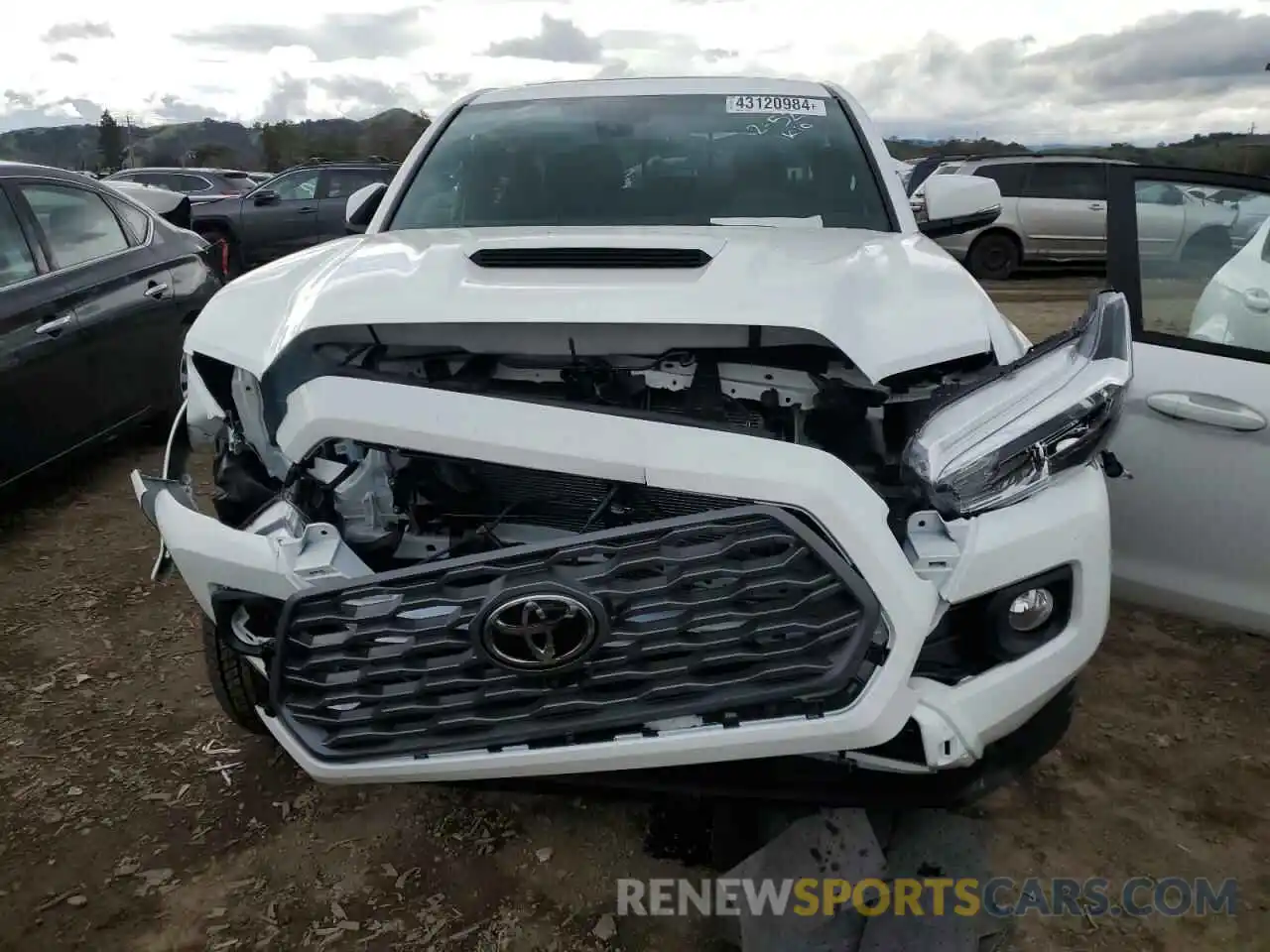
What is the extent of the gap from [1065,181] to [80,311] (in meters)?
10.6

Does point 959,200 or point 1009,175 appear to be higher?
point 959,200

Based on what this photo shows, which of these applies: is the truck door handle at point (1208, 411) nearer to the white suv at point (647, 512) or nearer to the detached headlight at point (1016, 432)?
the white suv at point (647, 512)

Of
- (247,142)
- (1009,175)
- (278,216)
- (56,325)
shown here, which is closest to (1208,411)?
(56,325)

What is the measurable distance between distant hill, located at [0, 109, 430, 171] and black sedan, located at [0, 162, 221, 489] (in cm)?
2881

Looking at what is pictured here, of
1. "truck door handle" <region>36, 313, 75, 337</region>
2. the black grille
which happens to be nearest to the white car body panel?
the black grille

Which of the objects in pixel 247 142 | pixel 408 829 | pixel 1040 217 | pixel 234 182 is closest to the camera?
pixel 408 829

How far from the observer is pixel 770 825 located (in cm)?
224

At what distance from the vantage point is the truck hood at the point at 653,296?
6.20 feet

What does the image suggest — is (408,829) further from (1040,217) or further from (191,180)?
(191,180)

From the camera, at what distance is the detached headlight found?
1.81m

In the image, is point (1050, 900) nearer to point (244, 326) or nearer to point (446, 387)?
point (446, 387)

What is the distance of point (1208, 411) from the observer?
8.46ft

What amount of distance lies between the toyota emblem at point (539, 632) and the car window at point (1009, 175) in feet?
36.6

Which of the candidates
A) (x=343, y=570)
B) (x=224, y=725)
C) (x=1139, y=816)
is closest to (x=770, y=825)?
(x=1139, y=816)
